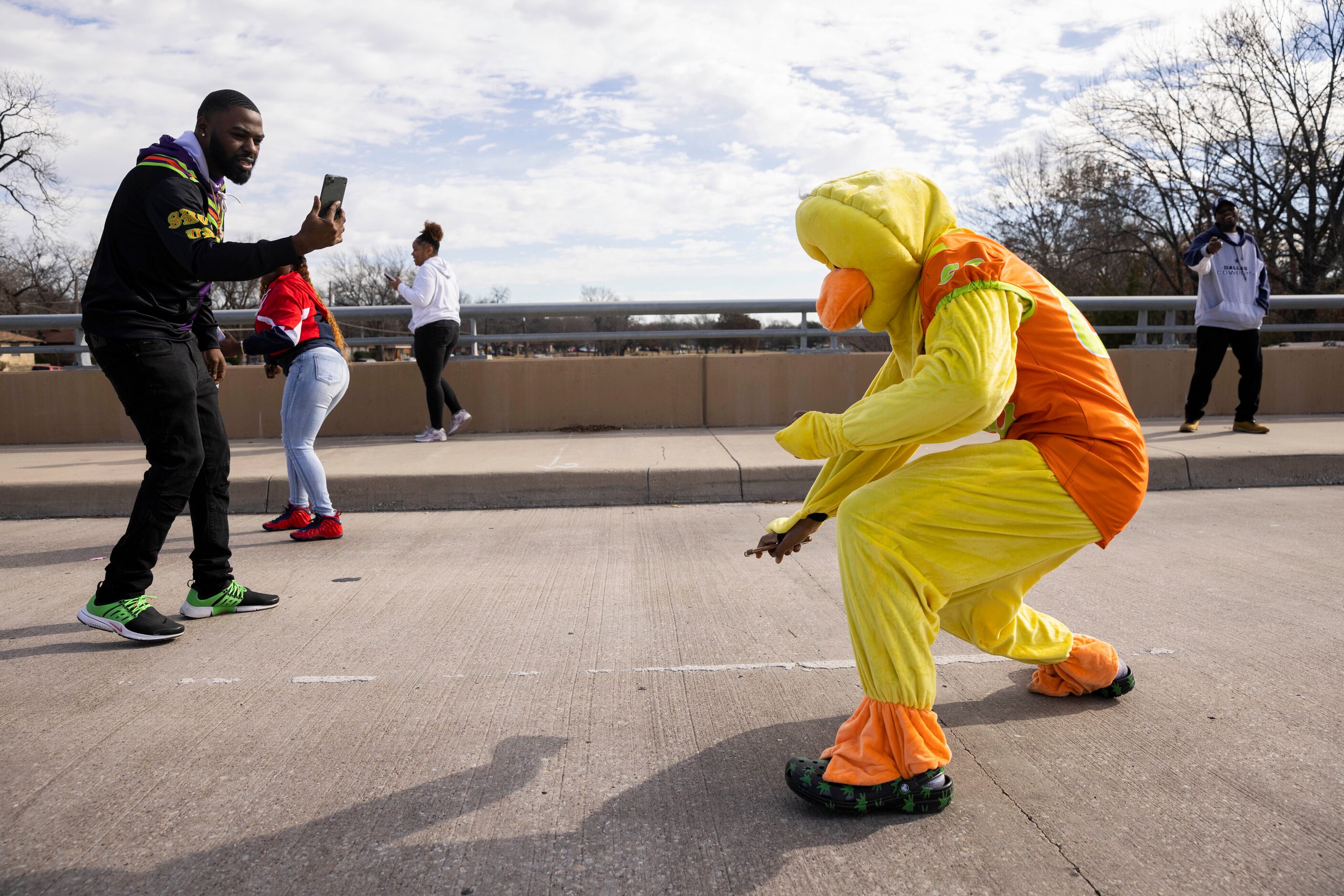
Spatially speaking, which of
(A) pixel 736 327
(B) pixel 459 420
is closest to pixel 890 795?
(B) pixel 459 420

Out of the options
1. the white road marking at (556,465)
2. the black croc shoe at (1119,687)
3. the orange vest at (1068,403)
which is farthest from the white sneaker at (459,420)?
the orange vest at (1068,403)

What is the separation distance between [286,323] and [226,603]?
6.33 ft

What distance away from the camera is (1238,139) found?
29.5m

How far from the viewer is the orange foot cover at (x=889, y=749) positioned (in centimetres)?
220

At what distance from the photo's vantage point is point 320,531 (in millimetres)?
5539

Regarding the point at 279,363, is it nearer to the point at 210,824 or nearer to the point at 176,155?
the point at 176,155

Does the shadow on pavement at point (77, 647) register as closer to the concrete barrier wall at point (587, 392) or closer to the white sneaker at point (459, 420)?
the white sneaker at point (459, 420)

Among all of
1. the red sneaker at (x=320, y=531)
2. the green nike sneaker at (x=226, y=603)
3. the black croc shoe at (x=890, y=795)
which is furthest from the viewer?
the red sneaker at (x=320, y=531)

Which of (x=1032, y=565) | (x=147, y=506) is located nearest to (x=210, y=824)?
(x=147, y=506)

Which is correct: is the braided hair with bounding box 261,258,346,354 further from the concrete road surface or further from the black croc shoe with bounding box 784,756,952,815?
the black croc shoe with bounding box 784,756,952,815

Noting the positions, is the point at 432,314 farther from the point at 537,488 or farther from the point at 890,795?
the point at 890,795

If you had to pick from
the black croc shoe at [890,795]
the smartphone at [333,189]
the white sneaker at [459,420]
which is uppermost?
the smartphone at [333,189]

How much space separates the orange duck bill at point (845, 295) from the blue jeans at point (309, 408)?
12.6 feet

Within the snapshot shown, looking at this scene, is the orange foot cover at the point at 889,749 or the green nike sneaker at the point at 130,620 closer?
the orange foot cover at the point at 889,749
